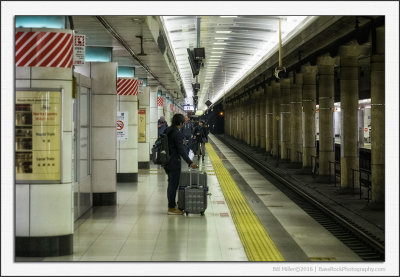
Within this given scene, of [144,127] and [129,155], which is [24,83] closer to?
[129,155]

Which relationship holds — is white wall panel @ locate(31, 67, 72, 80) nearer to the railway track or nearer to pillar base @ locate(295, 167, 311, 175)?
the railway track

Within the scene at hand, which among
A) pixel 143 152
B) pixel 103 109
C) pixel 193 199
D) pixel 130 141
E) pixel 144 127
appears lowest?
pixel 193 199

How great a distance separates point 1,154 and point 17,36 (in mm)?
2082

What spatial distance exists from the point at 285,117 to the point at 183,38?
8.21 m

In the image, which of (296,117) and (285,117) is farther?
(285,117)

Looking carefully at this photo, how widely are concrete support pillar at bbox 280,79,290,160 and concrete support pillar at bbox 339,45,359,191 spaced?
975cm

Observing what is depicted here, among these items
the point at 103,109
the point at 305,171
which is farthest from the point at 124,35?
the point at 305,171

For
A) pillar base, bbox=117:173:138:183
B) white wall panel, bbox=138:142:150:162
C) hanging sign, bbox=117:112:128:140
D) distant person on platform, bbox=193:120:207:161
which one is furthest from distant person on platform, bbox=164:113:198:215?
distant person on platform, bbox=193:120:207:161

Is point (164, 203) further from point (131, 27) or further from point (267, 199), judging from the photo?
point (131, 27)

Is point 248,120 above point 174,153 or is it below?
above

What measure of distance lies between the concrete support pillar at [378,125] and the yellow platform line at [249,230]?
9.44 ft

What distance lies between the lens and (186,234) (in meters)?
8.52

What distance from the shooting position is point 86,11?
589cm

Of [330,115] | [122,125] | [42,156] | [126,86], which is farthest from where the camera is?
[330,115]
